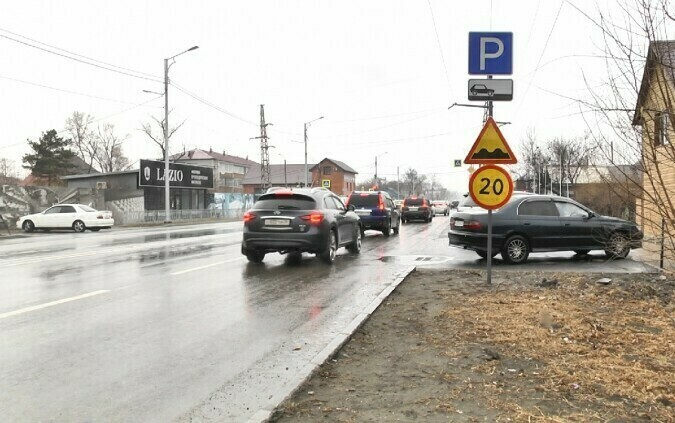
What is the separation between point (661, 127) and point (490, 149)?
11.5ft

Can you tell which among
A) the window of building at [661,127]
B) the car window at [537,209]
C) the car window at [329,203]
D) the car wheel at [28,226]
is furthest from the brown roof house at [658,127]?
the car wheel at [28,226]

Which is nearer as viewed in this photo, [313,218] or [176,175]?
[313,218]

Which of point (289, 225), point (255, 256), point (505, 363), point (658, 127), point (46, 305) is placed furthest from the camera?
point (255, 256)

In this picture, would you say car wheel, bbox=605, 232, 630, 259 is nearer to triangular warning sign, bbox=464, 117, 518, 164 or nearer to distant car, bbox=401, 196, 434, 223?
triangular warning sign, bbox=464, 117, 518, 164

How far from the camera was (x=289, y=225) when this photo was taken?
36.4 ft

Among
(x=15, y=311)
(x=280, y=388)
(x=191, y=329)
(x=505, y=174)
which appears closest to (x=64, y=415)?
(x=280, y=388)

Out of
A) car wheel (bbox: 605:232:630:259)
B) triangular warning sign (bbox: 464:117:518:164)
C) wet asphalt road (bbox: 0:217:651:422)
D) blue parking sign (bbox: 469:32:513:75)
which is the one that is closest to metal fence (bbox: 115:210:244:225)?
wet asphalt road (bbox: 0:217:651:422)

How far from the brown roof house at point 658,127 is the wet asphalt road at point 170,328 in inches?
135

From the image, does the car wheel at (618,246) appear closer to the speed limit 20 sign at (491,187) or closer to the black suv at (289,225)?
the speed limit 20 sign at (491,187)

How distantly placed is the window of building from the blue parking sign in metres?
3.70

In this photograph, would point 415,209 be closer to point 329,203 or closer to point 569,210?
point 569,210

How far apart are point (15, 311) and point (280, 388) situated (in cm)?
460

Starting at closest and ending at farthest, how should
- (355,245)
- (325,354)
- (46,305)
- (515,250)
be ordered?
Answer: (325,354)
(46,305)
(515,250)
(355,245)

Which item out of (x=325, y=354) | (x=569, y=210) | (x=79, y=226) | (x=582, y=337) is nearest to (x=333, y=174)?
(x=79, y=226)
